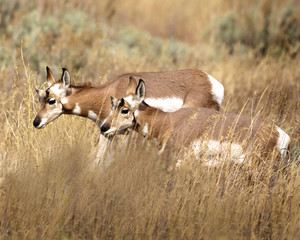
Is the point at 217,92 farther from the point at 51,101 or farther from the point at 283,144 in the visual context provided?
the point at 51,101

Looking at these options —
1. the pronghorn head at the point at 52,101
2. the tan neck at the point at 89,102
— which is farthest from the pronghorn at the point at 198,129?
the pronghorn head at the point at 52,101

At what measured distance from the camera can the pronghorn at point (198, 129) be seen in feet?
17.7

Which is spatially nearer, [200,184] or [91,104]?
[200,184]

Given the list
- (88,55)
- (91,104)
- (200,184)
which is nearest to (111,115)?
(91,104)

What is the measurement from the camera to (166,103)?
689cm

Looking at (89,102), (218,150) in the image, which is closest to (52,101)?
(89,102)

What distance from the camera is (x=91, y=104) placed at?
6.51 meters

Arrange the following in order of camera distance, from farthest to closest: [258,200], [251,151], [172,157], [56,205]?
[251,151], [172,157], [258,200], [56,205]

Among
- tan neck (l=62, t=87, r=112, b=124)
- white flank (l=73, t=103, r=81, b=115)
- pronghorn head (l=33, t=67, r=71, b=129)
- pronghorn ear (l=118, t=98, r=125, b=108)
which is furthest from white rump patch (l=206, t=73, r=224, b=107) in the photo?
pronghorn head (l=33, t=67, r=71, b=129)

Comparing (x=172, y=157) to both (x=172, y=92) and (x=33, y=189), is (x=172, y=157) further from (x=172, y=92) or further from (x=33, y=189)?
(x=172, y=92)

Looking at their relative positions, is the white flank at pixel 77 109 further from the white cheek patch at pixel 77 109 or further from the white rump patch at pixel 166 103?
the white rump patch at pixel 166 103

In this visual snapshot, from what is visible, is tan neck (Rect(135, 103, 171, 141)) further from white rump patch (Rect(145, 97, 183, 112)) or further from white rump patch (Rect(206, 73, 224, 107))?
white rump patch (Rect(206, 73, 224, 107))

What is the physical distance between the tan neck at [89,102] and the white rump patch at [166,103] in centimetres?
64

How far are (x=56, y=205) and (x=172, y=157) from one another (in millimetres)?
1305
